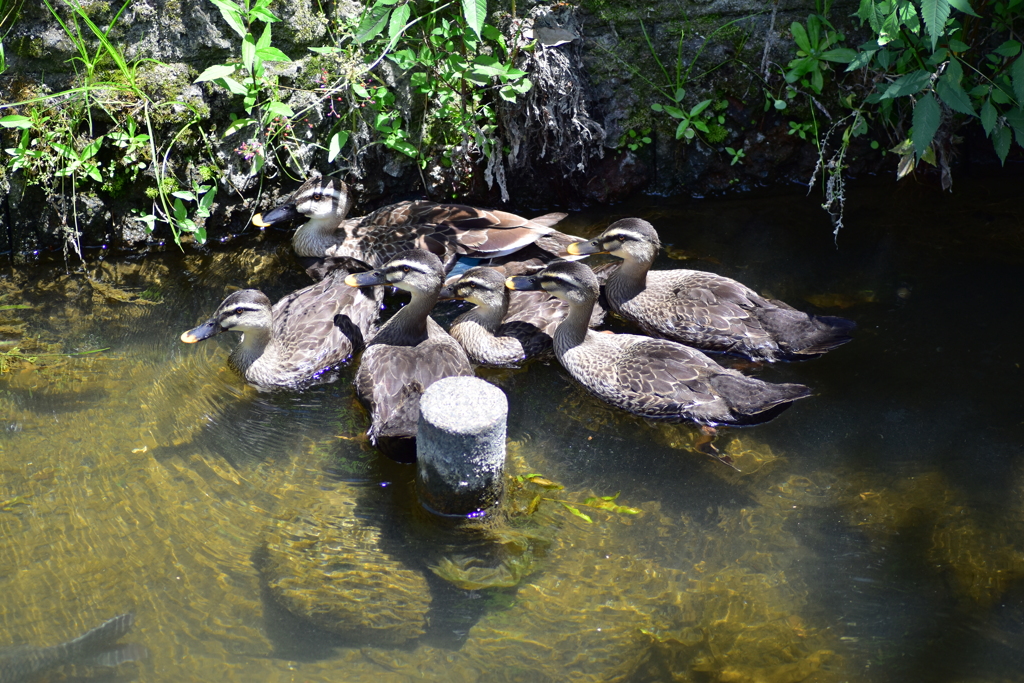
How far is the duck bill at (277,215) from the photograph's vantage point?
6.15m

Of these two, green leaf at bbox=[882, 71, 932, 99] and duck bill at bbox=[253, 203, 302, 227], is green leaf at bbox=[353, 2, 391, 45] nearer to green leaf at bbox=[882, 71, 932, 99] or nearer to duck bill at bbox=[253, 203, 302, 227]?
duck bill at bbox=[253, 203, 302, 227]

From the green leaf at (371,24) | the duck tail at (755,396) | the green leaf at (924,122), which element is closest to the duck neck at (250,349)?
the green leaf at (371,24)

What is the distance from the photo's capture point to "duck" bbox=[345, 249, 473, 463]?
4.53 m

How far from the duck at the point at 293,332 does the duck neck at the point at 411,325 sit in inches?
11.8

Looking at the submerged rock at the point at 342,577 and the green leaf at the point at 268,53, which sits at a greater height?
the green leaf at the point at 268,53

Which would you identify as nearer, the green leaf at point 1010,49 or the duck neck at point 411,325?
the duck neck at point 411,325

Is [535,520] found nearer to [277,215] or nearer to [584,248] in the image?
[584,248]

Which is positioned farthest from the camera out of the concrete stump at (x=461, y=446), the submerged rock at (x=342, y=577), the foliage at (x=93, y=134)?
the foliage at (x=93, y=134)

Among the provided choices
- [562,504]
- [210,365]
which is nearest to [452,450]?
[562,504]

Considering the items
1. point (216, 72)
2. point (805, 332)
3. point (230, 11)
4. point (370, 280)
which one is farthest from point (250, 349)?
point (805, 332)

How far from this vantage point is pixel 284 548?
13.2 ft

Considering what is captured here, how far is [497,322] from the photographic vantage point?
5.74 m

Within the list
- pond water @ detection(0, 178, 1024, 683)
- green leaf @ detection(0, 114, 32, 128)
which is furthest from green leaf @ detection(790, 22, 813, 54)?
green leaf @ detection(0, 114, 32, 128)

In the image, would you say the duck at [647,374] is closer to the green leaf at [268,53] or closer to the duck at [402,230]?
the duck at [402,230]
